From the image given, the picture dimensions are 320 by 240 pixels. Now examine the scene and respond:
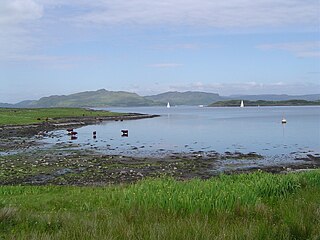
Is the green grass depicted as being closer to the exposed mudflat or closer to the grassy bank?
the exposed mudflat

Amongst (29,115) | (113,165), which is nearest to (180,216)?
(113,165)

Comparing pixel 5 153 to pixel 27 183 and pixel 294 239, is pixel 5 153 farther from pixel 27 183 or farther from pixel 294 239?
pixel 294 239

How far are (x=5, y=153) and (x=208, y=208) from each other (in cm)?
3624

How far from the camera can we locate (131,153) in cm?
4256

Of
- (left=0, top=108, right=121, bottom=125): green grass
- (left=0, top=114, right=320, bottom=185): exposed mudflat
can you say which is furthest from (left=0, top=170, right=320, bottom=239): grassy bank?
(left=0, top=108, right=121, bottom=125): green grass

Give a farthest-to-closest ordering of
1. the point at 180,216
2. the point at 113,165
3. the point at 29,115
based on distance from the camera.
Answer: the point at 29,115, the point at 113,165, the point at 180,216

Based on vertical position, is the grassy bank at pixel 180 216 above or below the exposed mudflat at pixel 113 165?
above

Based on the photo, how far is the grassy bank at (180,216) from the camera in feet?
21.9

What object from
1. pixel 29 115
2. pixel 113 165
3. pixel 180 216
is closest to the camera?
pixel 180 216

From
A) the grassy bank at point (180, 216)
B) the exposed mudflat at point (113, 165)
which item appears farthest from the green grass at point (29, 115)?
the grassy bank at point (180, 216)

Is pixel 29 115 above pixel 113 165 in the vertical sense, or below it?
above

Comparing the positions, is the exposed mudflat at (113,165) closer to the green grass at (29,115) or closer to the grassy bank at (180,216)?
the grassy bank at (180,216)

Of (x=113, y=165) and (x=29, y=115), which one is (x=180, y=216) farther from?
(x=29, y=115)

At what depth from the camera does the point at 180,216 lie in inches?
341
